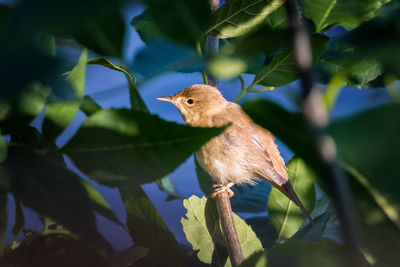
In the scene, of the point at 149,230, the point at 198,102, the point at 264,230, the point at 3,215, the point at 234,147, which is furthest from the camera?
the point at 198,102

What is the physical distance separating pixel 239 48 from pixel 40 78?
7 cm

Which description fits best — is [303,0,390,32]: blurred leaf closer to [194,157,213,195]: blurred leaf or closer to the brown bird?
[194,157,213,195]: blurred leaf

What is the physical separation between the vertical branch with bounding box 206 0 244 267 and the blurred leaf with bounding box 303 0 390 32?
0.30ft

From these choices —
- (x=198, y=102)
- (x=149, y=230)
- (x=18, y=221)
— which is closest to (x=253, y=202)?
(x=149, y=230)

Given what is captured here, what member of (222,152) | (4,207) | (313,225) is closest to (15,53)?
(4,207)

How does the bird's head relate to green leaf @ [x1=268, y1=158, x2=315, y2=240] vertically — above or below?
below

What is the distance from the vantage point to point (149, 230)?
1.03 feet

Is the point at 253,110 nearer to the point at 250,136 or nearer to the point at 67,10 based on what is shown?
the point at 67,10

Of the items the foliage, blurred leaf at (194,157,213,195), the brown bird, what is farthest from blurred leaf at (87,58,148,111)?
the brown bird

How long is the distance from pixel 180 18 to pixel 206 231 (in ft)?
1.02

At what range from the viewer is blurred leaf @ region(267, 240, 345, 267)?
186 mm

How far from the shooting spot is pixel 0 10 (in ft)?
0.47

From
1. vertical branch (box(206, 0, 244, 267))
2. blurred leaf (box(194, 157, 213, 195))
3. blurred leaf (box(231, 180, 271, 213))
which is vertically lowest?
blurred leaf (box(231, 180, 271, 213))

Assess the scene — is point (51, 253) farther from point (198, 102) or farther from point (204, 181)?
point (198, 102)
